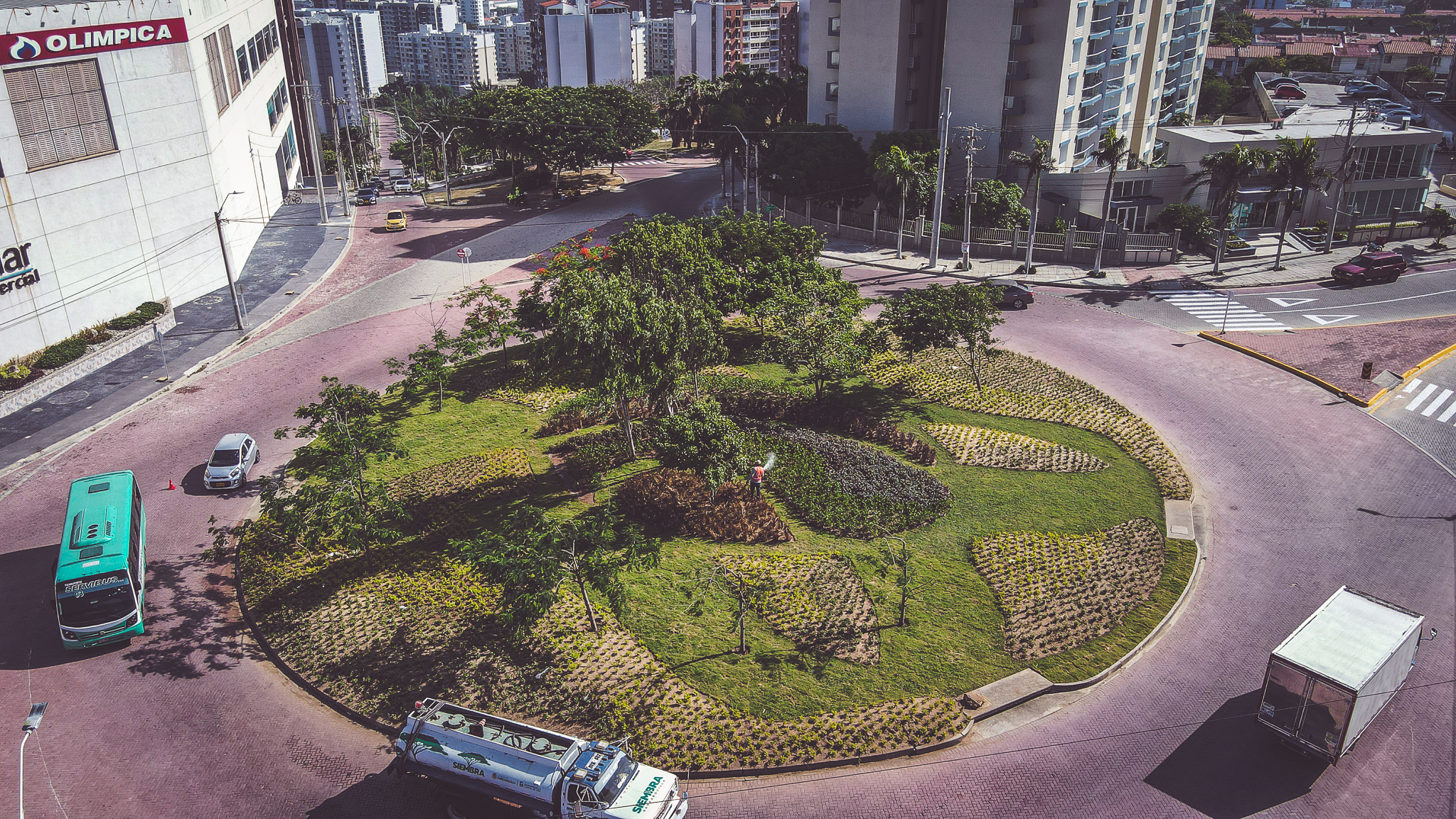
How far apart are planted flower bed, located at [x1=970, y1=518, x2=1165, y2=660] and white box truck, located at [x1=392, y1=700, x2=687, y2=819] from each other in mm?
11435

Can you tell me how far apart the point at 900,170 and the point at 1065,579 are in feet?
131

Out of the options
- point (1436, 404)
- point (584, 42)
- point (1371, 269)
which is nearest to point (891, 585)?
point (1436, 404)

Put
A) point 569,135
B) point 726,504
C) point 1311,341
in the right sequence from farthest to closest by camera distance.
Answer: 1. point 569,135
2. point 1311,341
3. point 726,504

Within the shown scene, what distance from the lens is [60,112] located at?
4500 centimetres

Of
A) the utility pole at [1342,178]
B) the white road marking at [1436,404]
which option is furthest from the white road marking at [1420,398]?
the utility pole at [1342,178]

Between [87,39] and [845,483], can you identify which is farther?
[87,39]

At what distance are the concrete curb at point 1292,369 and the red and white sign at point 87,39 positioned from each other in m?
59.6

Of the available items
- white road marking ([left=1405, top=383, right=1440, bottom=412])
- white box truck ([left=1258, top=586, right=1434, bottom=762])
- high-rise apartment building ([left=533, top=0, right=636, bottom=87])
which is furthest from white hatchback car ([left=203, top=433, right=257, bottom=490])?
high-rise apartment building ([left=533, top=0, right=636, bottom=87])

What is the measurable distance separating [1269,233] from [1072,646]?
55.4 meters

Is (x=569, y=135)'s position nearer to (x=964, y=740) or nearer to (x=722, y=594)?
(x=722, y=594)

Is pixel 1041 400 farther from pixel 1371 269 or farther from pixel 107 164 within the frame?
pixel 107 164

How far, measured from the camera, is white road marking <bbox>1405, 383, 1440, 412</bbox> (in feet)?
136

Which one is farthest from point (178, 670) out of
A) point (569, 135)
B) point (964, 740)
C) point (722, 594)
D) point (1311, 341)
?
point (569, 135)

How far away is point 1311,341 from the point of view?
48.6 metres
